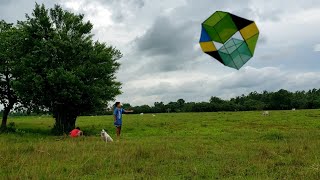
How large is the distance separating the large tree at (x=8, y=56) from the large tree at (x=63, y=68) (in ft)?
2.83

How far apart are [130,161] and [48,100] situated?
19.5m

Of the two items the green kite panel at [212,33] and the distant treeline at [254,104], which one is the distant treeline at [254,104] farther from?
the green kite panel at [212,33]

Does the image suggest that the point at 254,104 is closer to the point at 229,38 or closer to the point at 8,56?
the point at 8,56

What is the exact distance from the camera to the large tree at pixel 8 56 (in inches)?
1237

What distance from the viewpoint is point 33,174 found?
34.3 feet

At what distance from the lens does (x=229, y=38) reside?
1092 cm

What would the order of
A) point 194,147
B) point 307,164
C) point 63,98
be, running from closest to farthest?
point 307,164 → point 194,147 → point 63,98

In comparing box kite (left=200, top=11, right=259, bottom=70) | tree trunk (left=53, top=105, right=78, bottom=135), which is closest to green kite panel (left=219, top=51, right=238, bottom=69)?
box kite (left=200, top=11, right=259, bottom=70)

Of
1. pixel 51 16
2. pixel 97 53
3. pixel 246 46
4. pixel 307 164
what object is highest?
pixel 51 16

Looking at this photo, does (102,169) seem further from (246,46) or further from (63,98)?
(63,98)

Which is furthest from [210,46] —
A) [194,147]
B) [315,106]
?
[315,106]

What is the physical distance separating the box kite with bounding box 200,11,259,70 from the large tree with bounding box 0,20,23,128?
23.4 metres

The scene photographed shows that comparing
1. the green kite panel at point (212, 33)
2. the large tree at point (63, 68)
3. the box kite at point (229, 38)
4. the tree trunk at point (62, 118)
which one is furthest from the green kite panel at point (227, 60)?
the tree trunk at point (62, 118)

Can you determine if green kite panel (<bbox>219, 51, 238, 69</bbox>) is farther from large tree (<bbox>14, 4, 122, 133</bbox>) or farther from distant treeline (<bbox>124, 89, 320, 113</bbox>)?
distant treeline (<bbox>124, 89, 320, 113</bbox>)
